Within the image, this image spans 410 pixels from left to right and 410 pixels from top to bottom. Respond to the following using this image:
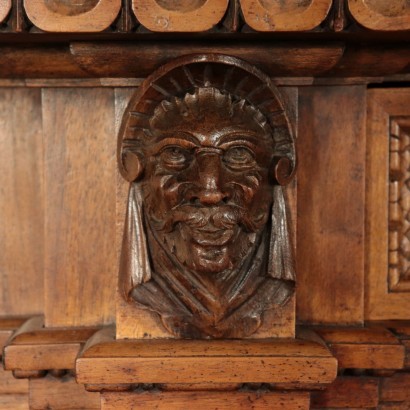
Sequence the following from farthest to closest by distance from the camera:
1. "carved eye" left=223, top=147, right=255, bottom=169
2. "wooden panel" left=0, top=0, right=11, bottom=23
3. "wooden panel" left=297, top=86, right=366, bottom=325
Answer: "wooden panel" left=297, top=86, right=366, bottom=325 < "carved eye" left=223, top=147, right=255, bottom=169 < "wooden panel" left=0, top=0, right=11, bottom=23

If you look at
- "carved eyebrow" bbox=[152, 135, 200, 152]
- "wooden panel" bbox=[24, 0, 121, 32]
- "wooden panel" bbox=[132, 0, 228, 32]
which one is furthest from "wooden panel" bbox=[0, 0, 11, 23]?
"carved eyebrow" bbox=[152, 135, 200, 152]

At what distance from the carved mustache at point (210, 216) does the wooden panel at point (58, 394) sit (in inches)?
13.8

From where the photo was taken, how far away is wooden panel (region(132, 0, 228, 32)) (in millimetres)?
765

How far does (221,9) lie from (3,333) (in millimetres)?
627

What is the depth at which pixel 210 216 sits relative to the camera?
2.72 feet

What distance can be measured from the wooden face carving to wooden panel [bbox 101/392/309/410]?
0.30 ft

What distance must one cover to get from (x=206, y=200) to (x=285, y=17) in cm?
27

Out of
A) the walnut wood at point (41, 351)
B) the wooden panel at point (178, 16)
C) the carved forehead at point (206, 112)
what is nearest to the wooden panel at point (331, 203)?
the carved forehead at point (206, 112)

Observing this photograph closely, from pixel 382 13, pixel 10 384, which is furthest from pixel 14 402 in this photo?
pixel 382 13

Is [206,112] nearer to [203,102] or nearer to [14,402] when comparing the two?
[203,102]

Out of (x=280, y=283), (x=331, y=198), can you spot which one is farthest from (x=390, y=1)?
(x=280, y=283)

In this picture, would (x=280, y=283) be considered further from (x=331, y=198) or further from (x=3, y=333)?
(x=3, y=333)

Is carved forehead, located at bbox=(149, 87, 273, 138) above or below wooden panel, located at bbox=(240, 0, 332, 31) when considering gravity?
below

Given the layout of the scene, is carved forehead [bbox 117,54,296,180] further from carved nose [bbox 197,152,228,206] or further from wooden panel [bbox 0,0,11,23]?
wooden panel [bbox 0,0,11,23]
